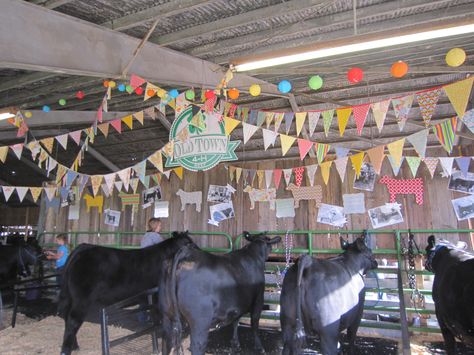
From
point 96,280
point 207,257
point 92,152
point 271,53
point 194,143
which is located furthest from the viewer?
point 92,152

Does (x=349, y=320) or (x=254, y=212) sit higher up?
(x=254, y=212)

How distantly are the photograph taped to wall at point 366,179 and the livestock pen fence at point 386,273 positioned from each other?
→ 0.71 m

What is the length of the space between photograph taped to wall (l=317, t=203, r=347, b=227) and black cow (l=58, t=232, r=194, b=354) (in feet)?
7.62

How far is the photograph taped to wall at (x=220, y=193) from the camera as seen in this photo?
6.33 meters

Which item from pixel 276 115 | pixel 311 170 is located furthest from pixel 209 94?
pixel 311 170

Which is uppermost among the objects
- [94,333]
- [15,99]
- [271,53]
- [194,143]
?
[15,99]

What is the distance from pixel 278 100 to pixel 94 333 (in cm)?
515

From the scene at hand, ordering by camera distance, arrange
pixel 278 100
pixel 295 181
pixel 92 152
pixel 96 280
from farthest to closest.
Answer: pixel 92 152, pixel 278 100, pixel 295 181, pixel 96 280

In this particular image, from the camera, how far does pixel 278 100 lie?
6.32 m

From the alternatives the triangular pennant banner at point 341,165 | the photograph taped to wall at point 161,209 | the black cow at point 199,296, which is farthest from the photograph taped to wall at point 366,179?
the photograph taped to wall at point 161,209

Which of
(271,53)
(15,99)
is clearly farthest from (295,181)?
(15,99)

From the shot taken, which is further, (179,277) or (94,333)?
(94,333)

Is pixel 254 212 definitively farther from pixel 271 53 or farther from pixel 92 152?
pixel 92 152

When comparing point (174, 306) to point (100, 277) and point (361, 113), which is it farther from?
point (361, 113)
